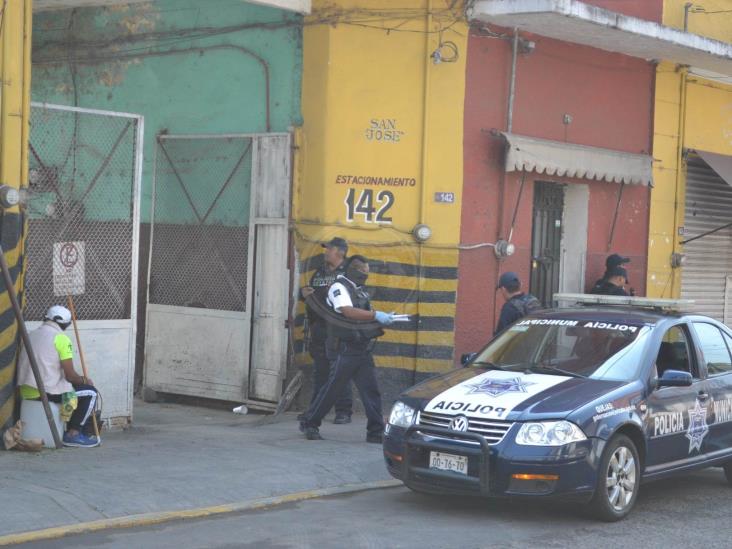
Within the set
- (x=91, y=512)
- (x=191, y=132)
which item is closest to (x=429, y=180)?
(x=191, y=132)

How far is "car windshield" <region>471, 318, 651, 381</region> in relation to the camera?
8289mm

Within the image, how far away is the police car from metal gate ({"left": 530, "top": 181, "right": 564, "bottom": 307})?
471cm

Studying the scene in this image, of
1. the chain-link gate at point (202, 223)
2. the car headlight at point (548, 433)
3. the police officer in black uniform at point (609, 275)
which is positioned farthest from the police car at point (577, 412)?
the chain-link gate at point (202, 223)

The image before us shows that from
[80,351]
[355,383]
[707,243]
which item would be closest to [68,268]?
[80,351]

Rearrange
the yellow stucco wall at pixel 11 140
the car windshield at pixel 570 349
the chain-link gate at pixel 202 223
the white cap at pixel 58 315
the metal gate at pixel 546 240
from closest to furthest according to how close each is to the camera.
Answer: the car windshield at pixel 570 349
the yellow stucco wall at pixel 11 140
the white cap at pixel 58 315
the chain-link gate at pixel 202 223
the metal gate at pixel 546 240

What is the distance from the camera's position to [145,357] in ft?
44.8

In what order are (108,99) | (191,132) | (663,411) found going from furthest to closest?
(108,99) < (191,132) < (663,411)

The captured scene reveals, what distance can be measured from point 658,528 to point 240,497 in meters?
3.02

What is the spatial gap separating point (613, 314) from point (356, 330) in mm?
2448

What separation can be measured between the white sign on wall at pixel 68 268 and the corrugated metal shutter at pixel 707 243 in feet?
30.6

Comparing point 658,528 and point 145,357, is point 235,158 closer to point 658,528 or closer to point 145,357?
point 145,357

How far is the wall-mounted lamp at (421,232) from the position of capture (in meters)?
12.4

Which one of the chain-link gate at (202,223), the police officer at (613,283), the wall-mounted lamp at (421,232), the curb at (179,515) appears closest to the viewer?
the curb at (179,515)

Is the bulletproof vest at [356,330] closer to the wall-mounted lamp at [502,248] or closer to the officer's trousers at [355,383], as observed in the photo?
the officer's trousers at [355,383]
